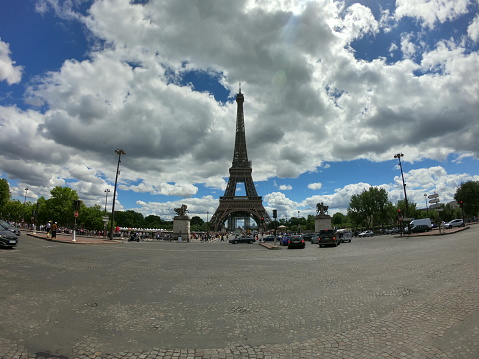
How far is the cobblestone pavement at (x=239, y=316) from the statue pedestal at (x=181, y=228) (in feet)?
121

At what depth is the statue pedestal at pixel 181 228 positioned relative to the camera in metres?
46.8

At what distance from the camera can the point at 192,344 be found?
4.62 m

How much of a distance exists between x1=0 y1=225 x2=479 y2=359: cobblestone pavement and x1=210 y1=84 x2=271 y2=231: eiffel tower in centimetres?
7547

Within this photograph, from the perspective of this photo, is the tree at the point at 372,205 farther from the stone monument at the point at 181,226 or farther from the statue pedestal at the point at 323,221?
the stone monument at the point at 181,226

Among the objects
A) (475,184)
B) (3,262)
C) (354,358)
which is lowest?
(354,358)

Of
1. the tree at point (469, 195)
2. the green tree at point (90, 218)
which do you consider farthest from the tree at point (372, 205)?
the green tree at point (90, 218)

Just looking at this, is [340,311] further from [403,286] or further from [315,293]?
[403,286]

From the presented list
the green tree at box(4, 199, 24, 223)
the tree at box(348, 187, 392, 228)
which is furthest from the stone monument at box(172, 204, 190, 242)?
the green tree at box(4, 199, 24, 223)

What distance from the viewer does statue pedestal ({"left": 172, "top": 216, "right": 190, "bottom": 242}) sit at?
4681 centimetres

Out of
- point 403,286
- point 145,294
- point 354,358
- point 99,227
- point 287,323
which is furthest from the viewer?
point 99,227

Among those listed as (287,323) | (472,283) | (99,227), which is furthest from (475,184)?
(99,227)

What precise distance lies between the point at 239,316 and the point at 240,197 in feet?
300

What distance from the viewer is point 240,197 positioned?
97.2 meters

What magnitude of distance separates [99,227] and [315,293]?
94.2m
